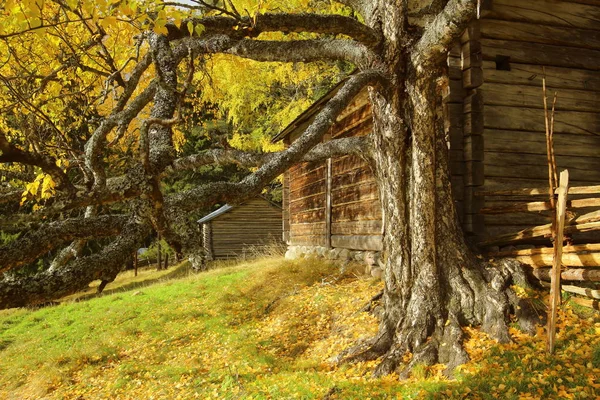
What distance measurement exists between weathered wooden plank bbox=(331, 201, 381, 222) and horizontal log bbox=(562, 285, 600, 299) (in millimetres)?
3997

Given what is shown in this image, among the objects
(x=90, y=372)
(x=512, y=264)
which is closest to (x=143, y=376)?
(x=90, y=372)

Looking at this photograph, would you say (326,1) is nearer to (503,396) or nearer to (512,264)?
(512,264)

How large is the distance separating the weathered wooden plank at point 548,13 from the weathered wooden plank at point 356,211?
418 cm

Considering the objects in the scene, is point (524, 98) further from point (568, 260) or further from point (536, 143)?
point (568, 260)

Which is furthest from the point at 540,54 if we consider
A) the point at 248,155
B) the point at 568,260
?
the point at 248,155

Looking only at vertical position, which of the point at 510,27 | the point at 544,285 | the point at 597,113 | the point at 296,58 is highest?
the point at 510,27

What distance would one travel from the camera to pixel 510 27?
7.84 meters

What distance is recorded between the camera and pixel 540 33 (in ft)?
26.2

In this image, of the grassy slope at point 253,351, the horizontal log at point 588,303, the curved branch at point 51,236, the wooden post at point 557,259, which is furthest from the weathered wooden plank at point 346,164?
the curved branch at point 51,236

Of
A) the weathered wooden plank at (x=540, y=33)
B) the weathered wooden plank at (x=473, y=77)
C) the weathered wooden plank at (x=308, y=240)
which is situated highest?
the weathered wooden plank at (x=540, y=33)

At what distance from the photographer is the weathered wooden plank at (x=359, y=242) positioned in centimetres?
980

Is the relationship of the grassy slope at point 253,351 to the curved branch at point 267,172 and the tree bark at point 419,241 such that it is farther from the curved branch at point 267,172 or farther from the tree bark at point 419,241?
the curved branch at point 267,172

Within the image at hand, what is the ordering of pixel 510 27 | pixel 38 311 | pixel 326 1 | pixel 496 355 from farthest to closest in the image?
pixel 38 311 < pixel 326 1 < pixel 510 27 < pixel 496 355

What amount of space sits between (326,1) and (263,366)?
13020mm
